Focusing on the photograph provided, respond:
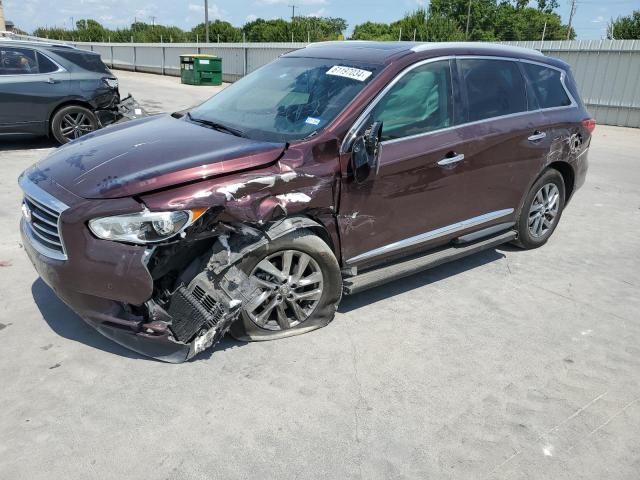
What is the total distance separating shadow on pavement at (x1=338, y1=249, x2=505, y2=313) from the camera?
4.14 m

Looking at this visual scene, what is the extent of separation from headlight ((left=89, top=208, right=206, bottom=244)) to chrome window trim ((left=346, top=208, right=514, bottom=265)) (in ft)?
4.34

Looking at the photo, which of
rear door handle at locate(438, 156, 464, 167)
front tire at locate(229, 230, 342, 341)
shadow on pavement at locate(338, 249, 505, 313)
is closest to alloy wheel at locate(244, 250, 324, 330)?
front tire at locate(229, 230, 342, 341)

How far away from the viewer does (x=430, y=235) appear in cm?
416

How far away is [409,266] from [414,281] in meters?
0.54

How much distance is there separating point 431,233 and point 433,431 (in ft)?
5.76

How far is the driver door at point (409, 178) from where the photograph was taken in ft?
12.0

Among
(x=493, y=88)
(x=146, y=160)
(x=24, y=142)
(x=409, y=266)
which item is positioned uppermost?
(x=493, y=88)

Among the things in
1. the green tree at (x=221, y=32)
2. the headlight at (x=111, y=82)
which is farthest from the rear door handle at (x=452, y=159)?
the green tree at (x=221, y=32)

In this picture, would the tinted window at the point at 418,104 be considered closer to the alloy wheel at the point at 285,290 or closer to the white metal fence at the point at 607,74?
the alloy wheel at the point at 285,290

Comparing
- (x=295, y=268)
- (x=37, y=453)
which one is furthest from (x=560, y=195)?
(x=37, y=453)

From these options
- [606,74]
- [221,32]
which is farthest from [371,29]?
[606,74]

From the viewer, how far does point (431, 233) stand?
416 centimetres

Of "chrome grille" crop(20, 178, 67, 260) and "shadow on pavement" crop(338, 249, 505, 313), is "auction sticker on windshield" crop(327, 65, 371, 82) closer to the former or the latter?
"shadow on pavement" crop(338, 249, 505, 313)

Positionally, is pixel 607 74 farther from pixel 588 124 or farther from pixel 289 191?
pixel 289 191
